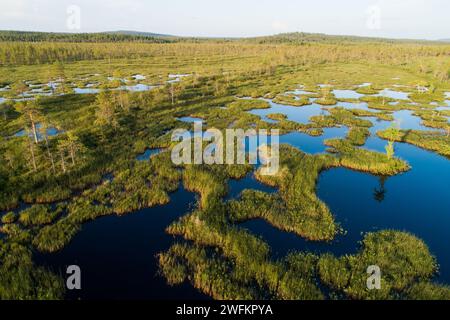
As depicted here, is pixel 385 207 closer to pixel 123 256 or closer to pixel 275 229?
pixel 275 229

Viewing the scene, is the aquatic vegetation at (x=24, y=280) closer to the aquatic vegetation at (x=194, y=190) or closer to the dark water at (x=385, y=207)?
the aquatic vegetation at (x=194, y=190)

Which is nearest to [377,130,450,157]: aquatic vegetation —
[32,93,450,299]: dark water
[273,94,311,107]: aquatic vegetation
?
[32,93,450,299]: dark water

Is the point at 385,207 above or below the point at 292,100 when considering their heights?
below

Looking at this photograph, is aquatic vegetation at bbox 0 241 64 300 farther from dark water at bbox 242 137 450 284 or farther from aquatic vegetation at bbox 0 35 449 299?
dark water at bbox 242 137 450 284

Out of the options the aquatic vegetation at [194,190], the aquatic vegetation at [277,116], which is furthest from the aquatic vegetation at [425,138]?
the aquatic vegetation at [277,116]

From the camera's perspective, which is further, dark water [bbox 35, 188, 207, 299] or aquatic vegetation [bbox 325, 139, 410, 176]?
aquatic vegetation [bbox 325, 139, 410, 176]

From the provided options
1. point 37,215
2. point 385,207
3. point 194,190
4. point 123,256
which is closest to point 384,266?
point 385,207
